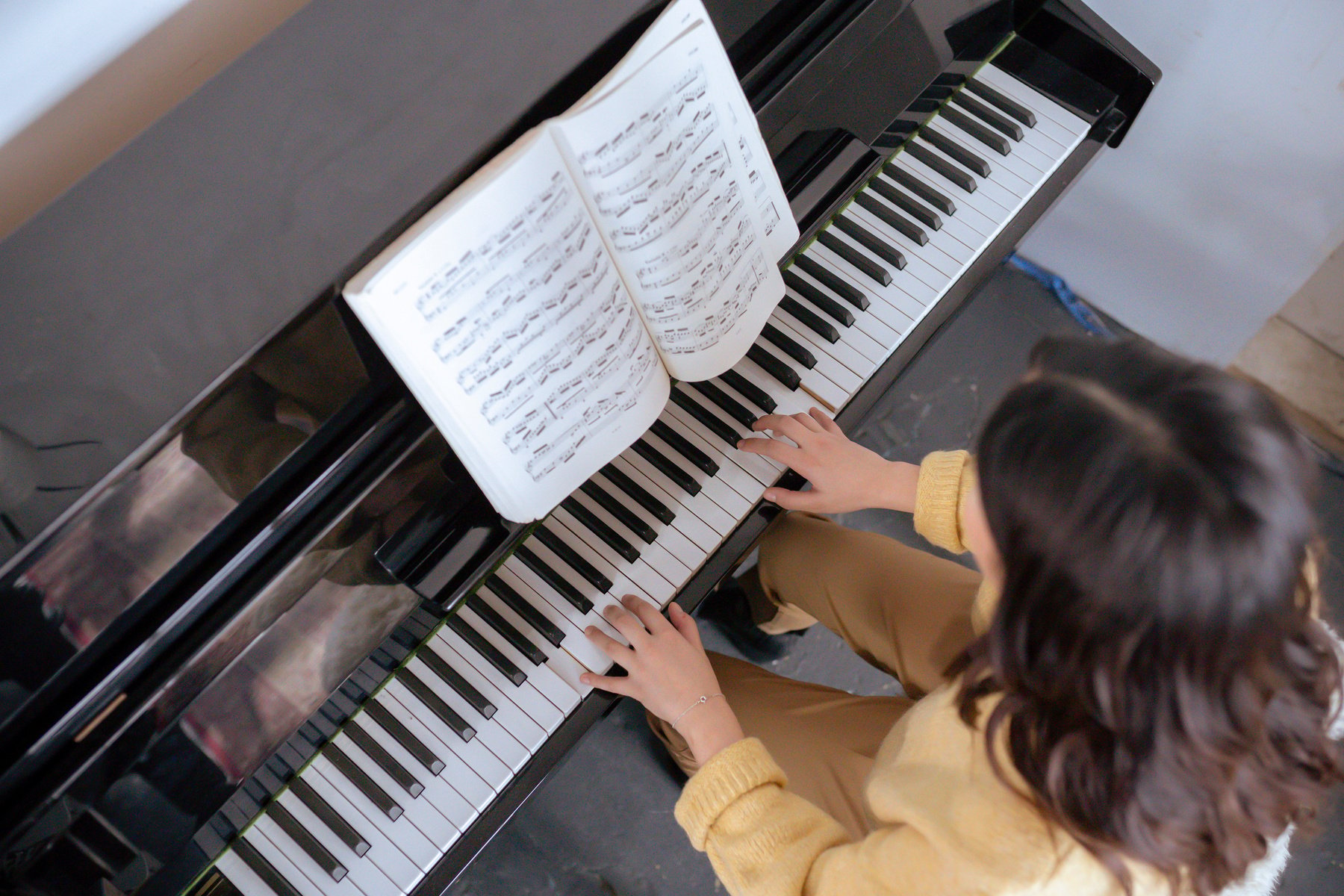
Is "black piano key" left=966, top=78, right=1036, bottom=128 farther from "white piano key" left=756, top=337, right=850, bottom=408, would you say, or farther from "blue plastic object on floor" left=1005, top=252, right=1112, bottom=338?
"blue plastic object on floor" left=1005, top=252, right=1112, bottom=338

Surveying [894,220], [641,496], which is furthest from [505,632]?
[894,220]

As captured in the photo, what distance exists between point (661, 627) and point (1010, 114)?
995 millimetres

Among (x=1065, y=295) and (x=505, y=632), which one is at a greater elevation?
(x=505, y=632)

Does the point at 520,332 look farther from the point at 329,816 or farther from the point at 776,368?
the point at 329,816

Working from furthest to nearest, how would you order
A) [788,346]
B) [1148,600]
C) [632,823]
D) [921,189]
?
[632,823] → [921,189] → [788,346] → [1148,600]

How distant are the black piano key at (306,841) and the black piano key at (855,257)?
105cm

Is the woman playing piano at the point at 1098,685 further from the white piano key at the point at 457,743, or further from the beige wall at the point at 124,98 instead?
the beige wall at the point at 124,98

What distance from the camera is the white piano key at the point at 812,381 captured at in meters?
1.35

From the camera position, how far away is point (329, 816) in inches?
43.7

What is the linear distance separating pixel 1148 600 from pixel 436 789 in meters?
0.82

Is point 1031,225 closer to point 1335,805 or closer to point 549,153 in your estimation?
point 549,153

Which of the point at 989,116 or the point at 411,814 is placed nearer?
the point at 411,814

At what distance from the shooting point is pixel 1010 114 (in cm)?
151

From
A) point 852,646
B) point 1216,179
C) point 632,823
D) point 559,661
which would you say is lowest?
point 632,823
